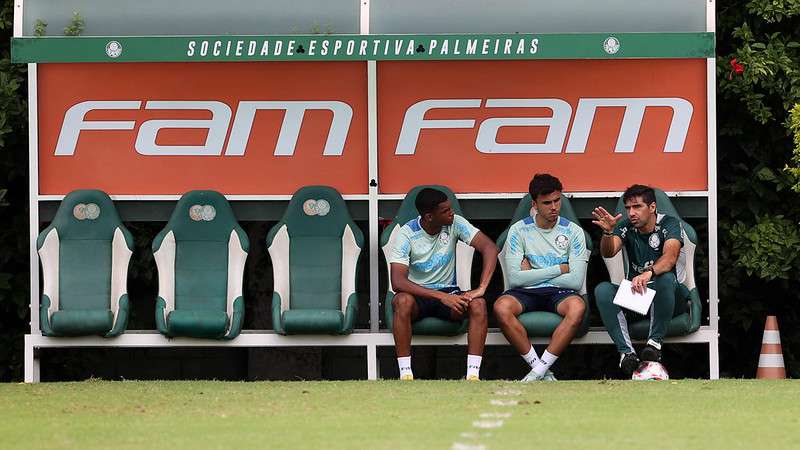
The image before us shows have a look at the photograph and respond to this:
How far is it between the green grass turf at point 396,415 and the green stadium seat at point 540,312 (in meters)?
0.95

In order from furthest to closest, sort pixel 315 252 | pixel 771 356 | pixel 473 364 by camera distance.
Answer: pixel 315 252 → pixel 771 356 → pixel 473 364

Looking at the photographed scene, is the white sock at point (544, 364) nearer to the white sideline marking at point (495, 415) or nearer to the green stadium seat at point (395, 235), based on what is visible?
the green stadium seat at point (395, 235)

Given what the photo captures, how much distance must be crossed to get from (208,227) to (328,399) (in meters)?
3.07

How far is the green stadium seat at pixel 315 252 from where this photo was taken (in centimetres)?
1191

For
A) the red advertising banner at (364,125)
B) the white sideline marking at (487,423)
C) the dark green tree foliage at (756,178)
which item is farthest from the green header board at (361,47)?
the white sideline marking at (487,423)

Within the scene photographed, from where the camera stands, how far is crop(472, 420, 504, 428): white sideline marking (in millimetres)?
7887

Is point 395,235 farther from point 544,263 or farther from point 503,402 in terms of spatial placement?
point 503,402

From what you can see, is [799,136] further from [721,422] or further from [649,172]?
[721,422]

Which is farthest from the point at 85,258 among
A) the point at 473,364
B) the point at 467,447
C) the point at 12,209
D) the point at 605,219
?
the point at 467,447

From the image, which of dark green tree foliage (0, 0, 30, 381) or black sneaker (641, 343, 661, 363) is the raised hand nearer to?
black sneaker (641, 343, 661, 363)

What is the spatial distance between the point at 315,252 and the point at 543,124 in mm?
1859

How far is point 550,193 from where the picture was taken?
11414 mm

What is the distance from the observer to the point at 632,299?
433 inches

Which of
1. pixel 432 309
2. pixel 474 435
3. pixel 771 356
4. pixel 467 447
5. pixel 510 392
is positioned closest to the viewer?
pixel 467 447
